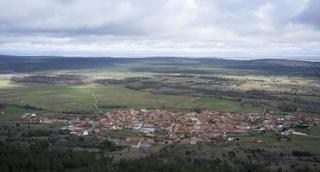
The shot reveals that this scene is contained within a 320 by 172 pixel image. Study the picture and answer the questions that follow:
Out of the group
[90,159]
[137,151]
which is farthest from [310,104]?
[90,159]

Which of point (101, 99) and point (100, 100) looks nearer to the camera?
point (100, 100)

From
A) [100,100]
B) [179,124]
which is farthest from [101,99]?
[179,124]

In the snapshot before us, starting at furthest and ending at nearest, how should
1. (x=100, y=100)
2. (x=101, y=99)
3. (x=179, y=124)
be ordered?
(x=101, y=99) → (x=100, y=100) → (x=179, y=124)

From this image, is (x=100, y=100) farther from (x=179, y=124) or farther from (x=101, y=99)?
(x=179, y=124)

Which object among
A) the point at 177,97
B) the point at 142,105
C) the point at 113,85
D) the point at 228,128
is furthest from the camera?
the point at 113,85

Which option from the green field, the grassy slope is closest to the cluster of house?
the green field

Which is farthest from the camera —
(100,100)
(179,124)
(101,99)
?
(101,99)

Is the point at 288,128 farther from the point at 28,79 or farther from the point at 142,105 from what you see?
the point at 28,79

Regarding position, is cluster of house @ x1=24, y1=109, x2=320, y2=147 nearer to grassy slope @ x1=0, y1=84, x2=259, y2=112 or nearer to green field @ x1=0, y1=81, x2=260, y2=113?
green field @ x1=0, y1=81, x2=260, y2=113
